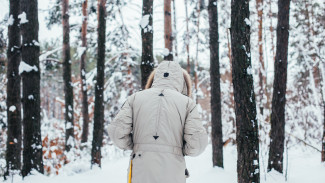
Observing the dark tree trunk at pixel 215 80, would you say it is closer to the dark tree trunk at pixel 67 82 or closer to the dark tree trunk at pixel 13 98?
the dark tree trunk at pixel 13 98

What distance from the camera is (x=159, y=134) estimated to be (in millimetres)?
2561

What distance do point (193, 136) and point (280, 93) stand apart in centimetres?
491

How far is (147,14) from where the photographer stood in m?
6.33

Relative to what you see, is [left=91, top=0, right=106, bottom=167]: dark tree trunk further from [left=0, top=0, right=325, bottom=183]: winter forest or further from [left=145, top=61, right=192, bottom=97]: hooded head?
[left=145, top=61, right=192, bottom=97]: hooded head

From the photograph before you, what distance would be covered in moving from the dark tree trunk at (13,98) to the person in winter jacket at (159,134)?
19.7ft

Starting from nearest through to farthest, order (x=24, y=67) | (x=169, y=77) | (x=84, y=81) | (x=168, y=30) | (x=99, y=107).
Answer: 1. (x=169, y=77)
2. (x=24, y=67)
3. (x=168, y=30)
4. (x=99, y=107)
5. (x=84, y=81)

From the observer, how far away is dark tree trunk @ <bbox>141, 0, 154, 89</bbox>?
19.8ft

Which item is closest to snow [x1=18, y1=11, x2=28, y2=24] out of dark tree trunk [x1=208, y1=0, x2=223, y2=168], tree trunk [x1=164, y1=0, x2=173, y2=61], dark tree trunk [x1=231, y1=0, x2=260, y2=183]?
tree trunk [x1=164, y1=0, x2=173, y2=61]

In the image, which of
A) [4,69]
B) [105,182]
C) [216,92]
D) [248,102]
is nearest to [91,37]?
[4,69]

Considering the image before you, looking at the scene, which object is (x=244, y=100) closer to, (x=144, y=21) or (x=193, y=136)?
(x=193, y=136)

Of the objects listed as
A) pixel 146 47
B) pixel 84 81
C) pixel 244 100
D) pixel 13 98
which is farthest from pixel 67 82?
pixel 244 100

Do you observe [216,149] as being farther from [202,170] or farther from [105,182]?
[105,182]

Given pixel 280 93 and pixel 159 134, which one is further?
pixel 280 93

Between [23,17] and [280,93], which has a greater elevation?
[23,17]
